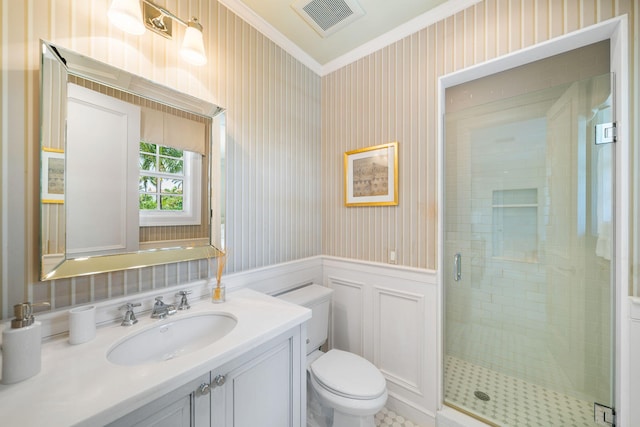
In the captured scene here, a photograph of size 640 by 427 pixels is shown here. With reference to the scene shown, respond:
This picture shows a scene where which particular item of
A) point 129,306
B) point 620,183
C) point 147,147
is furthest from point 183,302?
point 620,183

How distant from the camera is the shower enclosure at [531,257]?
1.20 meters

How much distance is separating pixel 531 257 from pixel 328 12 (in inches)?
77.1

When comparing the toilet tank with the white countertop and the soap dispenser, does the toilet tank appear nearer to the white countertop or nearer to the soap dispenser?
the white countertop

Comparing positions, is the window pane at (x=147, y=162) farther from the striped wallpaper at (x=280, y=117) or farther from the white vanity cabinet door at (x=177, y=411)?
the white vanity cabinet door at (x=177, y=411)

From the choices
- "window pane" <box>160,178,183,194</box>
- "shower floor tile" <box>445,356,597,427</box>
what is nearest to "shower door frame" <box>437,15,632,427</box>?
"shower floor tile" <box>445,356,597,427</box>

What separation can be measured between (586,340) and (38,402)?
222 centimetres

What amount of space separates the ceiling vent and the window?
1118 mm

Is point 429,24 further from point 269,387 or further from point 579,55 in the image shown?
point 269,387

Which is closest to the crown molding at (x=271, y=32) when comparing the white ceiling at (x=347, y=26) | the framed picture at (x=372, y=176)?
the white ceiling at (x=347, y=26)

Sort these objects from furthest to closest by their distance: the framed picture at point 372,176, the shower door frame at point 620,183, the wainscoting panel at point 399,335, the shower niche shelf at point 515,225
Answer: the framed picture at point 372,176, the wainscoting panel at point 399,335, the shower niche shelf at point 515,225, the shower door frame at point 620,183

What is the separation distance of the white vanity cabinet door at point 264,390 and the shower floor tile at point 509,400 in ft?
3.53

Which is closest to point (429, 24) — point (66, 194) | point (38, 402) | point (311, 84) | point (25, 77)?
point (311, 84)

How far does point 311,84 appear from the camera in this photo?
2.01 m

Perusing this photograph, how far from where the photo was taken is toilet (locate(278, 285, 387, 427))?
3.92 feet
